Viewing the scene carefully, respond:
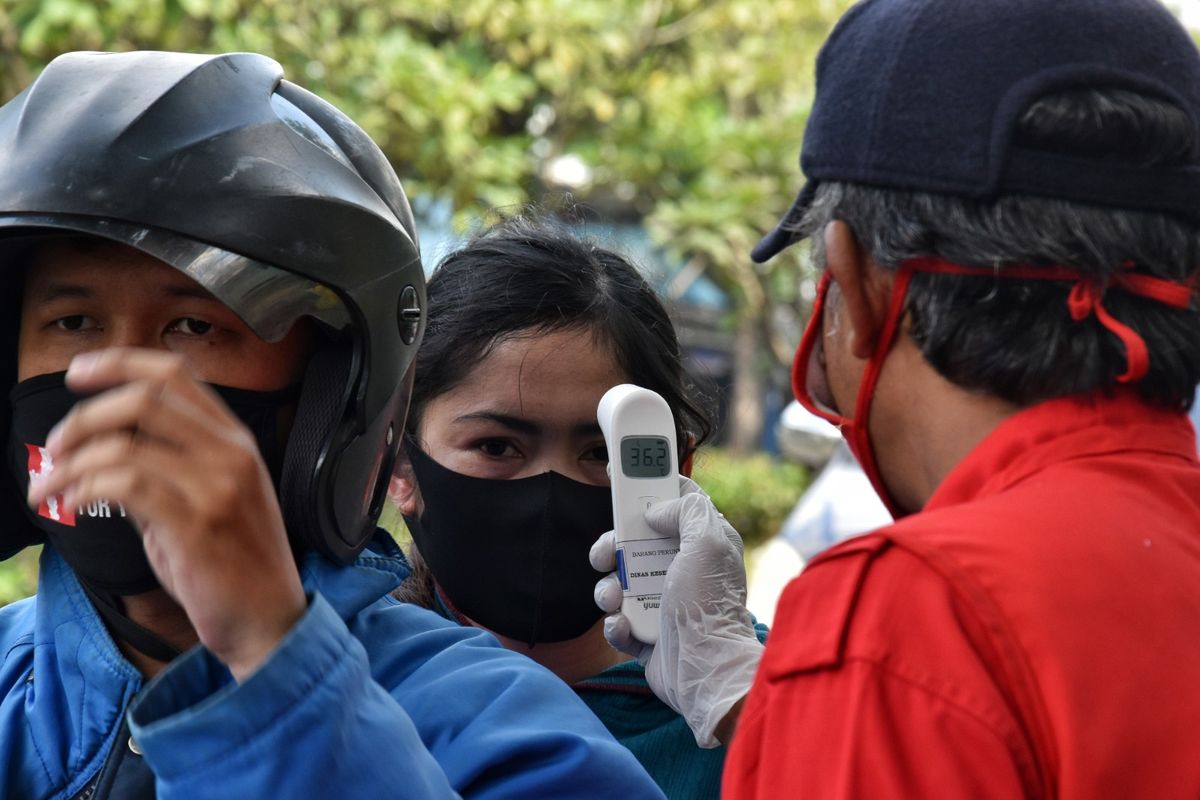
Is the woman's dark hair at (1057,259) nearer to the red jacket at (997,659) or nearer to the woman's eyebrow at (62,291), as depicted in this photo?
the red jacket at (997,659)

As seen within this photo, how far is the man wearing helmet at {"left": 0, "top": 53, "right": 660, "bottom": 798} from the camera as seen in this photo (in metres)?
1.74

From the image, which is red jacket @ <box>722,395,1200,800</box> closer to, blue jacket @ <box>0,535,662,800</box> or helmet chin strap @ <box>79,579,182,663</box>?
blue jacket @ <box>0,535,662,800</box>

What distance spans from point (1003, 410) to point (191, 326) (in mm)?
1019

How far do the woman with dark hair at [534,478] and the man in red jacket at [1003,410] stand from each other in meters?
0.85

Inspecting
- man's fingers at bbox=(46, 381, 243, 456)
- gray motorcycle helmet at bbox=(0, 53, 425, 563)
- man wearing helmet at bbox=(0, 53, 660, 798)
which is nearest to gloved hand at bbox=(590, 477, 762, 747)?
man wearing helmet at bbox=(0, 53, 660, 798)

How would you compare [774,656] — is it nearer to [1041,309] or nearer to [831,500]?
[1041,309]

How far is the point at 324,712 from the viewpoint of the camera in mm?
1336

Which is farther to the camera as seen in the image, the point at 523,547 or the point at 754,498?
the point at 754,498

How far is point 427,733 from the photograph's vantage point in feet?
5.59

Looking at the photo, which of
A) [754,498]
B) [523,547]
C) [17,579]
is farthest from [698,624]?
[754,498]

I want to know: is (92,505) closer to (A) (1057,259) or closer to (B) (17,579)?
(A) (1057,259)

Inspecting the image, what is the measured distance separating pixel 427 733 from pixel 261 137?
0.81m

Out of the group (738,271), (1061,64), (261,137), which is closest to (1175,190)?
(1061,64)

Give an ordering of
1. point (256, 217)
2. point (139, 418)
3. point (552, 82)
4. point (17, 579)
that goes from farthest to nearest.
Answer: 1. point (552, 82)
2. point (17, 579)
3. point (256, 217)
4. point (139, 418)
